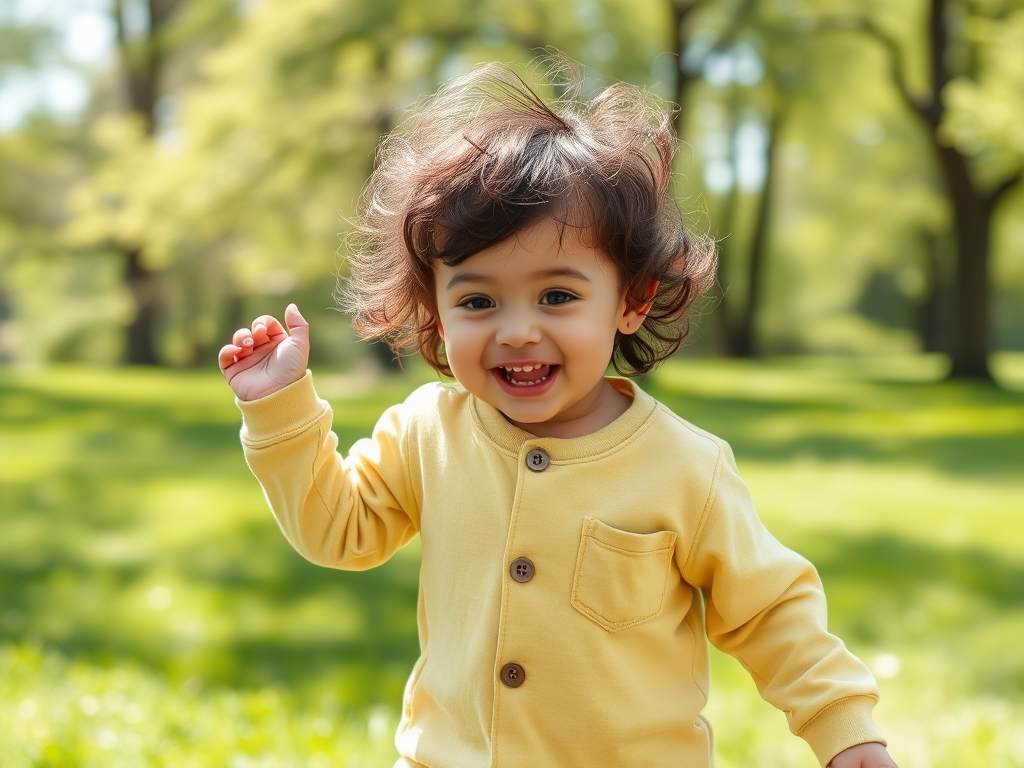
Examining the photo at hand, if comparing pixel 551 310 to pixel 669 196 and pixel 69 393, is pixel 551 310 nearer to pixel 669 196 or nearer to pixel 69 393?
pixel 669 196

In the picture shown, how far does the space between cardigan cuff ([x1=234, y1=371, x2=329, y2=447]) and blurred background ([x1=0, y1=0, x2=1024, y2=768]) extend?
902 mm

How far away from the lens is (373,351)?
45.7 ft

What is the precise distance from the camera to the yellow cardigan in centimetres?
179

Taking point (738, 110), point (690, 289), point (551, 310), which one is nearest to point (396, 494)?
point (551, 310)

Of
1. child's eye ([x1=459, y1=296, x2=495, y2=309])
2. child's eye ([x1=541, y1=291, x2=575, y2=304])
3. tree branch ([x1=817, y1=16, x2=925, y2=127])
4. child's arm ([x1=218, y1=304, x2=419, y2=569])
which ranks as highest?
tree branch ([x1=817, y1=16, x2=925, y2=127])

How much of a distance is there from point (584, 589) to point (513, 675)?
17 cm

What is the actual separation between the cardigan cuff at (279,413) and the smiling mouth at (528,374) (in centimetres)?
32

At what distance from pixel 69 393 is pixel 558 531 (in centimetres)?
1155

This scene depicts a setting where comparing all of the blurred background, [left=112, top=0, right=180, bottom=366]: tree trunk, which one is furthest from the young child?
[left=112, top=0, right=180, bottom=366]: tree trunk

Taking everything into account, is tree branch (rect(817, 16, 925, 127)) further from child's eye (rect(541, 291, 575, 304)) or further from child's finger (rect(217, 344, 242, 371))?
child's finger (rect(217, 344, 242, 371))

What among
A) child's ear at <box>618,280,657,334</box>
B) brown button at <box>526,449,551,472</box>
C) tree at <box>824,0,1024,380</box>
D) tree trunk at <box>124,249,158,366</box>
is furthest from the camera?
tree trunk at <box>124,249,158,366</box>

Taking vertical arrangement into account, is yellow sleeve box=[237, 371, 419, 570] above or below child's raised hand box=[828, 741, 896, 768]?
above

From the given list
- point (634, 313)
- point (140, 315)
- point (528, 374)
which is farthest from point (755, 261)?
point (528, 374)

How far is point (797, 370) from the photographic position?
1886 centimetres
